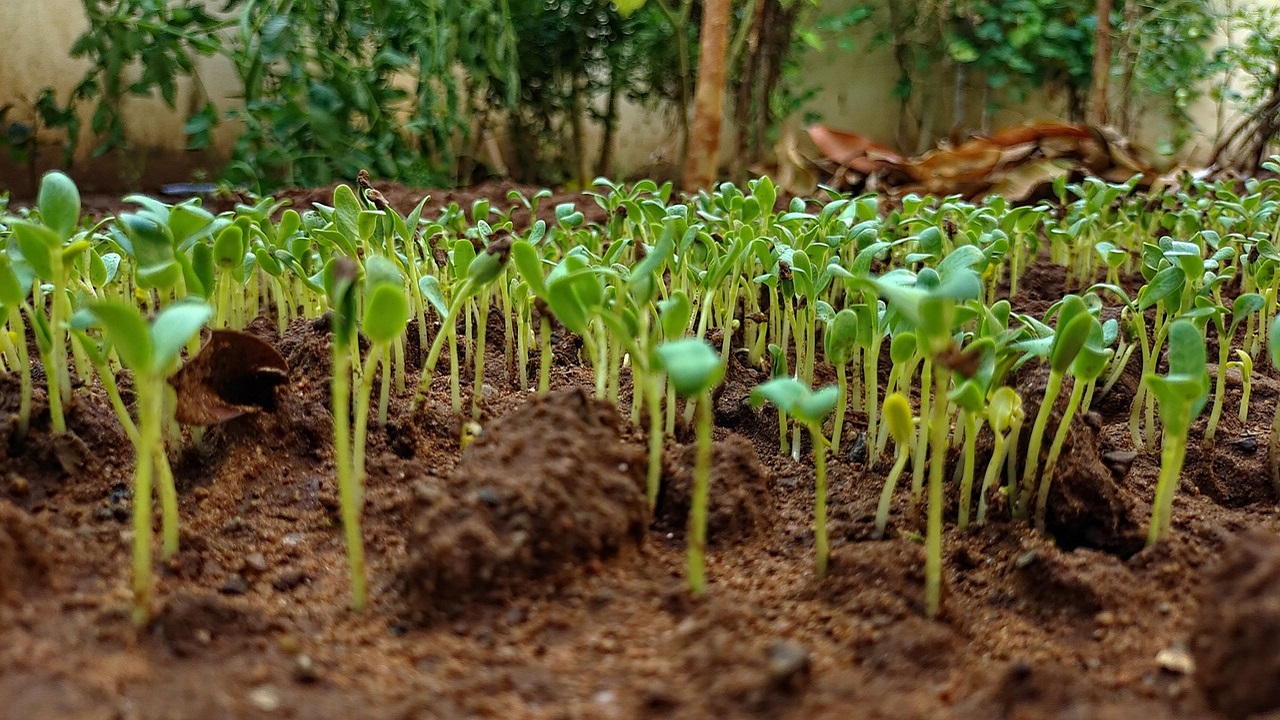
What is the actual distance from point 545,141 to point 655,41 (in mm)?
776

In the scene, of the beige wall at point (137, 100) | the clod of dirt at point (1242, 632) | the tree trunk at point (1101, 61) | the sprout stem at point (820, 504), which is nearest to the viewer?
the clod of dirt at point (1242, 632)

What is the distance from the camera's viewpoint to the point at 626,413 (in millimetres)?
1188

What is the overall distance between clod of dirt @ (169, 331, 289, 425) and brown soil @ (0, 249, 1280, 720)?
0.03m

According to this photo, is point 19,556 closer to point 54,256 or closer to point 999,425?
point 54,256

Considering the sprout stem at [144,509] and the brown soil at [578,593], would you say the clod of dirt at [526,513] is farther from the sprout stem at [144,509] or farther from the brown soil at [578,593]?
the sprout stem at [144,509]

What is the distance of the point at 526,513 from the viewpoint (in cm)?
76

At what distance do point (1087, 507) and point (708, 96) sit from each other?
7.49 feet

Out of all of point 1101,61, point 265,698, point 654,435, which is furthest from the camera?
point 1101,61

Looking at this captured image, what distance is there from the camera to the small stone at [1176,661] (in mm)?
698

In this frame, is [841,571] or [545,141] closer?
[841,571]

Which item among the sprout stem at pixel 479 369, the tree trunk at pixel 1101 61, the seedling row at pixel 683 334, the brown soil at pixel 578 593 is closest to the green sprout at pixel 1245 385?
the seedling row at pixel 683 334

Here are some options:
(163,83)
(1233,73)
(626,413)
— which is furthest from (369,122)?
(1233,73)

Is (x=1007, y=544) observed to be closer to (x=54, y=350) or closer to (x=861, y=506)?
(x=861, y=506)

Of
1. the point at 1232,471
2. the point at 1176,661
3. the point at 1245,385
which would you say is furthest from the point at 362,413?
the point at 1245,385
